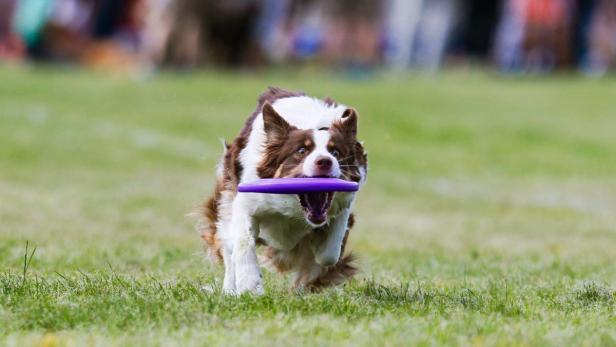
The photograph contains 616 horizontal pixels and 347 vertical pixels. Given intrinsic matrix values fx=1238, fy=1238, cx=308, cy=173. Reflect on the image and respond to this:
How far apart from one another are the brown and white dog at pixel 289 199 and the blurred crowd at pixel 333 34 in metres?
27.4

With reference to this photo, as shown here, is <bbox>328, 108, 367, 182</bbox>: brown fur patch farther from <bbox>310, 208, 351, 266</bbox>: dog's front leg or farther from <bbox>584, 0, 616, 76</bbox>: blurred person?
<bbox>584, 0, 616, 76</bbox>: blurred person

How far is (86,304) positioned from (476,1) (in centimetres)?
3843

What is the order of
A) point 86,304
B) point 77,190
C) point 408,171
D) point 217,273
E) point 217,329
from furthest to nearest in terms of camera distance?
point 408,171, point 77,190, point 217,273, point 86,304, point 217,329

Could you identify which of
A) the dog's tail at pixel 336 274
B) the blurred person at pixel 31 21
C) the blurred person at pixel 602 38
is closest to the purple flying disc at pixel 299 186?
the dog's tail at pixel 336 274

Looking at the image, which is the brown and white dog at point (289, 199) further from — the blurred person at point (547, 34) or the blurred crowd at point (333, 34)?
the blurred person at point (547, 34)

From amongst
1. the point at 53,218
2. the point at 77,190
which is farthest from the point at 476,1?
the point at 53,218

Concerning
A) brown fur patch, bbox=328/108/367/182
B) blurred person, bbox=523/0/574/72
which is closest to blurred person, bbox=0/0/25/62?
blurred person, bbox=523/0/574/72

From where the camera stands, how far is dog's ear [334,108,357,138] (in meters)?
6.91

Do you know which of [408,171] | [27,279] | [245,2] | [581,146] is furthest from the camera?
[245,2]

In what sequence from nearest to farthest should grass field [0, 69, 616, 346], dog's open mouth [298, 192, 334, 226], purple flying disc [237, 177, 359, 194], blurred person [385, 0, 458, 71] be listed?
grass field [0, 69, 616, 346]
purple flying disc [237, 177, 359, 194]
dog's open mouth [298, 192, 334, 226]
blurred person [385, 0, 458, 71]

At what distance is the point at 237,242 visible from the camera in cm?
718

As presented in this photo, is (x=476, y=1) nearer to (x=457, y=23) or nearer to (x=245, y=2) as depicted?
(x=457, y=23)

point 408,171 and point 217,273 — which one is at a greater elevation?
Answer: point 217,273

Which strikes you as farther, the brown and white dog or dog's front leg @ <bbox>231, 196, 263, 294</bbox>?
dog's front leg @ <bbox>231, 196, 263, 294</bbox>
